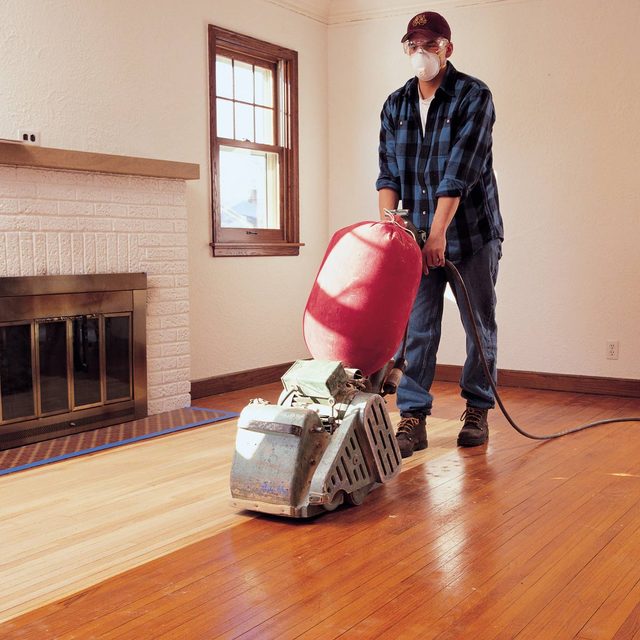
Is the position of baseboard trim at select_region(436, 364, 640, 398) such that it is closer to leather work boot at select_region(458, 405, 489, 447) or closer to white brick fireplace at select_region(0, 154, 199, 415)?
leather work boot at select_region(458, 405, 489, 447)

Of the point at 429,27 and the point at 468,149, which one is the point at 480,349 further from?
the point at 429,27

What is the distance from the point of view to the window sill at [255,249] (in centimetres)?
434

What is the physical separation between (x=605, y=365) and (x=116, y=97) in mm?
2706

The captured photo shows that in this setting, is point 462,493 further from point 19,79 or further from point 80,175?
point 19,79

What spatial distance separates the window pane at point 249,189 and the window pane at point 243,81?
0.29m

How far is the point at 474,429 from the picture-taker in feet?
10.3

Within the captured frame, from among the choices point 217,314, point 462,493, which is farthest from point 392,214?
point 217,314

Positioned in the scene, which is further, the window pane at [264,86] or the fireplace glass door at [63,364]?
the window pane at [264,86]

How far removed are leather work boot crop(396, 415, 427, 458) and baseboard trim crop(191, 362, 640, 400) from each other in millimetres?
1485

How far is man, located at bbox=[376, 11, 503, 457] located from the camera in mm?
2881

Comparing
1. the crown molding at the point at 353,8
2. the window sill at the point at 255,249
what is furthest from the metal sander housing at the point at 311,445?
the crown molding at the point at 353,8

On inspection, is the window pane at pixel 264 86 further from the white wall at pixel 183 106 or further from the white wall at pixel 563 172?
the white wall at pixel 563 172

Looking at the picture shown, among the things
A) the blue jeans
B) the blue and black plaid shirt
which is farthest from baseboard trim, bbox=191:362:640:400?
the blue and black plaid shirt

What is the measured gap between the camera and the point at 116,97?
370 centimetres
